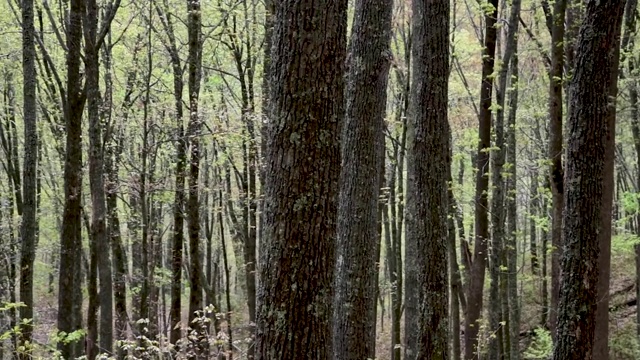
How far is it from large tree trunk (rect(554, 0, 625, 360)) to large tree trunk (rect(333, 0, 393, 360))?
1.99 meters

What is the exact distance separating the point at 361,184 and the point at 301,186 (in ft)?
9.52

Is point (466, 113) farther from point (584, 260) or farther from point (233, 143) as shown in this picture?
point (584, 260)

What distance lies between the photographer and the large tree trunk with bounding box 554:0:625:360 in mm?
5605

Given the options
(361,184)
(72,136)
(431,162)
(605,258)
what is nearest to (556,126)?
(605,258)

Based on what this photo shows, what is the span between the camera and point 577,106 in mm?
5738

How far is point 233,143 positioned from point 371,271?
890 centimetres

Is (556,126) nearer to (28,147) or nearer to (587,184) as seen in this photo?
(587,184)

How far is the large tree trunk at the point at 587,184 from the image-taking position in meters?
5.61

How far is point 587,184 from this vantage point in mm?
5621

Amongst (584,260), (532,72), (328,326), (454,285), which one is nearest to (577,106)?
Answer: (584,260)

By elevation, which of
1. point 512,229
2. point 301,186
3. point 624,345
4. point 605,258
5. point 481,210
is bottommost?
point 624,345

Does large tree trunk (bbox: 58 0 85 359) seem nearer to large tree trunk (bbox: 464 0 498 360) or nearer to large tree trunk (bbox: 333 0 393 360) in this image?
large tree trunk (bbox: 333 0 393 360)

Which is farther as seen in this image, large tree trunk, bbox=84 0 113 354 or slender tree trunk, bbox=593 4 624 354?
large tree trunk, bbox=84 0 113 354

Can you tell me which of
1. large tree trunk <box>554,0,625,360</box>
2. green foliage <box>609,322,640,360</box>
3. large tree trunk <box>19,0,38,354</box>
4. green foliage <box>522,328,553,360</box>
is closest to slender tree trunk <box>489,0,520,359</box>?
large tree trunk <box>554,0,625,360</box>
